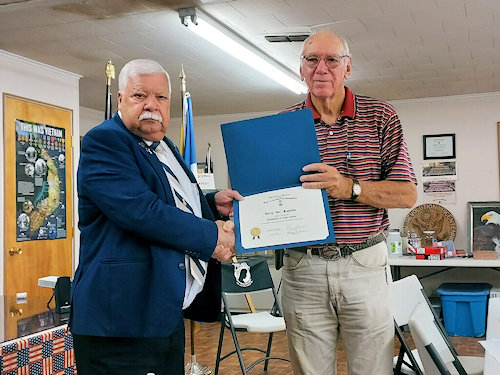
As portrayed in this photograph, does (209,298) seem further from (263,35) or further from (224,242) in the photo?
(263,35)

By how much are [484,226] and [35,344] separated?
20.8 feet

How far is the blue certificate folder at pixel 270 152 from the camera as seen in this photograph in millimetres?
1870

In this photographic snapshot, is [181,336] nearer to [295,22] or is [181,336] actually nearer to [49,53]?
[295,22]

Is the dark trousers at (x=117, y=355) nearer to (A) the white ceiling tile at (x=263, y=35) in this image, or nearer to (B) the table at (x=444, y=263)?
(A) the white ceiling tile at (x=263, y=35)

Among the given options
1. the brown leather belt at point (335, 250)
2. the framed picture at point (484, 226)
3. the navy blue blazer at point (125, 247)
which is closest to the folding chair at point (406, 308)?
the brown leather belt at point (335, 250)

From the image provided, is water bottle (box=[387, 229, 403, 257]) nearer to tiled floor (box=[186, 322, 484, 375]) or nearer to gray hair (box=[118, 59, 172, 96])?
tiled floor (box=[186, 322, 484, 375])

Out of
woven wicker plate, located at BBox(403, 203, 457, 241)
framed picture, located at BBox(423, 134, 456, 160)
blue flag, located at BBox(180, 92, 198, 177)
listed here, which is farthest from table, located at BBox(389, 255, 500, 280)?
blue flag, located at BBox(180, 92, 198, 177)

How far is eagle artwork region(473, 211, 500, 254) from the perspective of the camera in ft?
24.6

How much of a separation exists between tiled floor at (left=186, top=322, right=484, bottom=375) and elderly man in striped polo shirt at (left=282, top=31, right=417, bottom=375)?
129 inches

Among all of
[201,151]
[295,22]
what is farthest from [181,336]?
[201,151]

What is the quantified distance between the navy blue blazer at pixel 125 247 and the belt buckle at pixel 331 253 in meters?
0.41

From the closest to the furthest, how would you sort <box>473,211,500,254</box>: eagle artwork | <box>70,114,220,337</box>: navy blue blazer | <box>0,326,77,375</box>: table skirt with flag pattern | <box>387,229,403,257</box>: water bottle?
<box>70,114,220,337</box>: navy blue blazer → <box>0,326,77,375</box>: table skirt with flag pattern → <box>387,229,403,257</box>: water bottle → <box>473,211,500,254</box>: eagle artwork

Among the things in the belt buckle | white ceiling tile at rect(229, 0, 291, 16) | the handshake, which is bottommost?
the belt buckle

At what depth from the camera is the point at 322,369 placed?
80.9 inches
